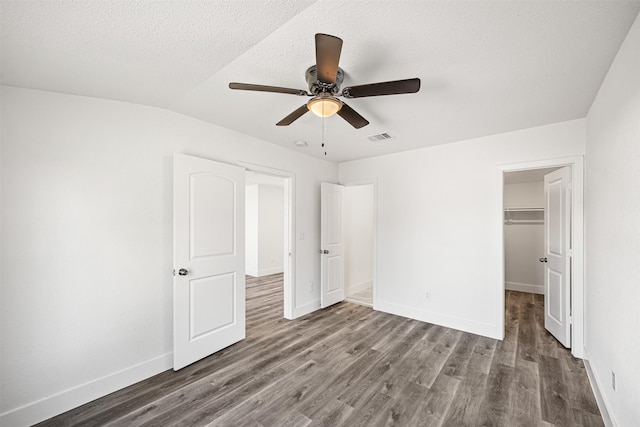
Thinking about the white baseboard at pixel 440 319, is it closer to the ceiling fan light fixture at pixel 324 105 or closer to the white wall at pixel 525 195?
the ceiling fan light fixture at pixel 324 105

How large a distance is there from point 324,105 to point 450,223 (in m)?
2.71

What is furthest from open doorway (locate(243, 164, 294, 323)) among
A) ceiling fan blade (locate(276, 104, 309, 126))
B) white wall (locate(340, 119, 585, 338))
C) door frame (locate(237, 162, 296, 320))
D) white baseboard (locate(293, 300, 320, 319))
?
ceiling fan blade (locate(276, 104, 309, 126))

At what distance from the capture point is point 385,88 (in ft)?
5.24

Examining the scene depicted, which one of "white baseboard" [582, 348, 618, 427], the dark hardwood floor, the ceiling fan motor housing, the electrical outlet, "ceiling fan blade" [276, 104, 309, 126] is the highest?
the ceiling fan motor housing

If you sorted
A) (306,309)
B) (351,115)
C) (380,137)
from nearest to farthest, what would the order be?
1. (351,115)
2. (380,137)
3. (306,309)

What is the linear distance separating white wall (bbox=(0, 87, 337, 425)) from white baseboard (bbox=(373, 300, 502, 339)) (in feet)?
9.99

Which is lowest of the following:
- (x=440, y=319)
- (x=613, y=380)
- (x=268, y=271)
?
(x=268, y=271)

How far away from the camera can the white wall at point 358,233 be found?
540 cm

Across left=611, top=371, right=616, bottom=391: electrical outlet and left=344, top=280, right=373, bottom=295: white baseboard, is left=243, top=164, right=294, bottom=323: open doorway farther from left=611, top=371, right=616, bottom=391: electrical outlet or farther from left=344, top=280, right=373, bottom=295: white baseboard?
left=611, top=371, right=616, bottom=391: electrical outlet

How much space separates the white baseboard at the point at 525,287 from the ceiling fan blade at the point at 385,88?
19.0ft

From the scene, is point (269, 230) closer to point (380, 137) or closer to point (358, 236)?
point (358, 236)

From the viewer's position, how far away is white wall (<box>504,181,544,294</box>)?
17.6ft

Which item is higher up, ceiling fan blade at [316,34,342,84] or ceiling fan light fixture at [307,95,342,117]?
ceiling fan blade at [316,34,342,84]

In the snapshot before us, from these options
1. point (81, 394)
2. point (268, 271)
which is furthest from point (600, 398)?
point (268, 271)
